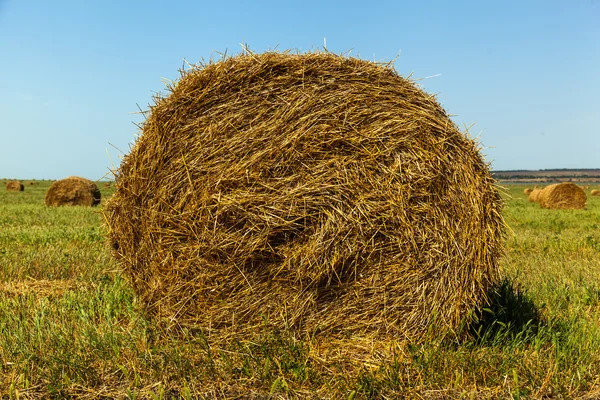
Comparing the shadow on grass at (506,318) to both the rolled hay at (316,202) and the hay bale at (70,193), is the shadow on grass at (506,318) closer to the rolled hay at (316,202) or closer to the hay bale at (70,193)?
the rolled hay at (316,202)

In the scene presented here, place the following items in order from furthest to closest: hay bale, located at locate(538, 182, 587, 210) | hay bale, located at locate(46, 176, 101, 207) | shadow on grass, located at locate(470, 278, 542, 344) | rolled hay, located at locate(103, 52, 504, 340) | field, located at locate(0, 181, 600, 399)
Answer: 1. hay bale, located at locate(538, 182, 587, 210)
2. hay bale, located at locate(46, 176, 101, 207)
3. shadow on grass, located at locate(470, 278, 542, 344)
4. rolled hay, located at locate(103, 52, 504, 340)
5. field, located at locate(0, 181, 600, 399)

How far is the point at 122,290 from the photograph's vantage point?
565 cm

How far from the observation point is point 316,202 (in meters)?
4.23

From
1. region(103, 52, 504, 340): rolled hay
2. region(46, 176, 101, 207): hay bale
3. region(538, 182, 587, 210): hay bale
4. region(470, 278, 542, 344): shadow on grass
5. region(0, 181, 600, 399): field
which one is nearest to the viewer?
region(0, 181, 600, 399): field

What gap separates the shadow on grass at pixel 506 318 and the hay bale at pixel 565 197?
735 inches

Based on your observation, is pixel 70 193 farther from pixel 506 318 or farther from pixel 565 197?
pixel 565 197

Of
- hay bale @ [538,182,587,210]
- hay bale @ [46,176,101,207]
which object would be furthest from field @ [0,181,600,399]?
hay bale @ [538,182,587,210]

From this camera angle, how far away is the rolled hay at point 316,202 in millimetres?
4273

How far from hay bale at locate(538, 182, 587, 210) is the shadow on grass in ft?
61.3

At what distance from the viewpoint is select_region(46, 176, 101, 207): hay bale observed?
65.6 ft

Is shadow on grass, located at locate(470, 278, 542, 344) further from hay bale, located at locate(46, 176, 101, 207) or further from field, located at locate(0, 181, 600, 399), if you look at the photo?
hay bale, located at locate(46, 176, 101, 207)

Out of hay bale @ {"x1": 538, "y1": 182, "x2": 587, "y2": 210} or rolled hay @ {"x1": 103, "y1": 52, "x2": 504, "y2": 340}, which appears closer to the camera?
rolled hay @ {"x1": 103, "y1": 52, "x2": 504, "y2": 340}

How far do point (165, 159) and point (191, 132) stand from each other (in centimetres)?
33

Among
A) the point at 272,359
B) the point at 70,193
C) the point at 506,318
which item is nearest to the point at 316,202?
the point at 272,359
